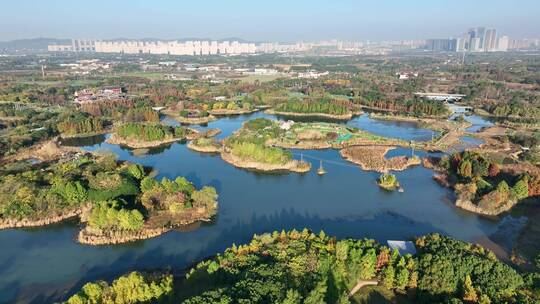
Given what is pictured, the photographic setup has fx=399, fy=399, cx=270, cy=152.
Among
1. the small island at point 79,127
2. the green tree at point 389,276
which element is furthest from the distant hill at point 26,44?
the green tree at point 389,276

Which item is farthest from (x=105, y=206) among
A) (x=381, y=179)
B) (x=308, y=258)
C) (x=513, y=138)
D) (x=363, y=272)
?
(x=513, y=138)

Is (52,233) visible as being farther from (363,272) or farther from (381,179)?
(381,179)

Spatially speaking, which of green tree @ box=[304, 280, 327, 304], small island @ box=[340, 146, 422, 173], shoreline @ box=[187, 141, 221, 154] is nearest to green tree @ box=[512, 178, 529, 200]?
small island @ box=[340, 146, 422, 173]

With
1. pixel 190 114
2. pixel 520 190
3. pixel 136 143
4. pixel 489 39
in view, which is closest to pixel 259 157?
pixel 136 143

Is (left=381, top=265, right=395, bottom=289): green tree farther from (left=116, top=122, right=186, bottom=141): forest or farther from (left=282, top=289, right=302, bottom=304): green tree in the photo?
(left=116, top=122, right=186, bottom=141): forest

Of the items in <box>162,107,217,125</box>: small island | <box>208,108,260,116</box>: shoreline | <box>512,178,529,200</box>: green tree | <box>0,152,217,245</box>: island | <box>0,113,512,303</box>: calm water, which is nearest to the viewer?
<box>0,113,512,303</box>: calm water
